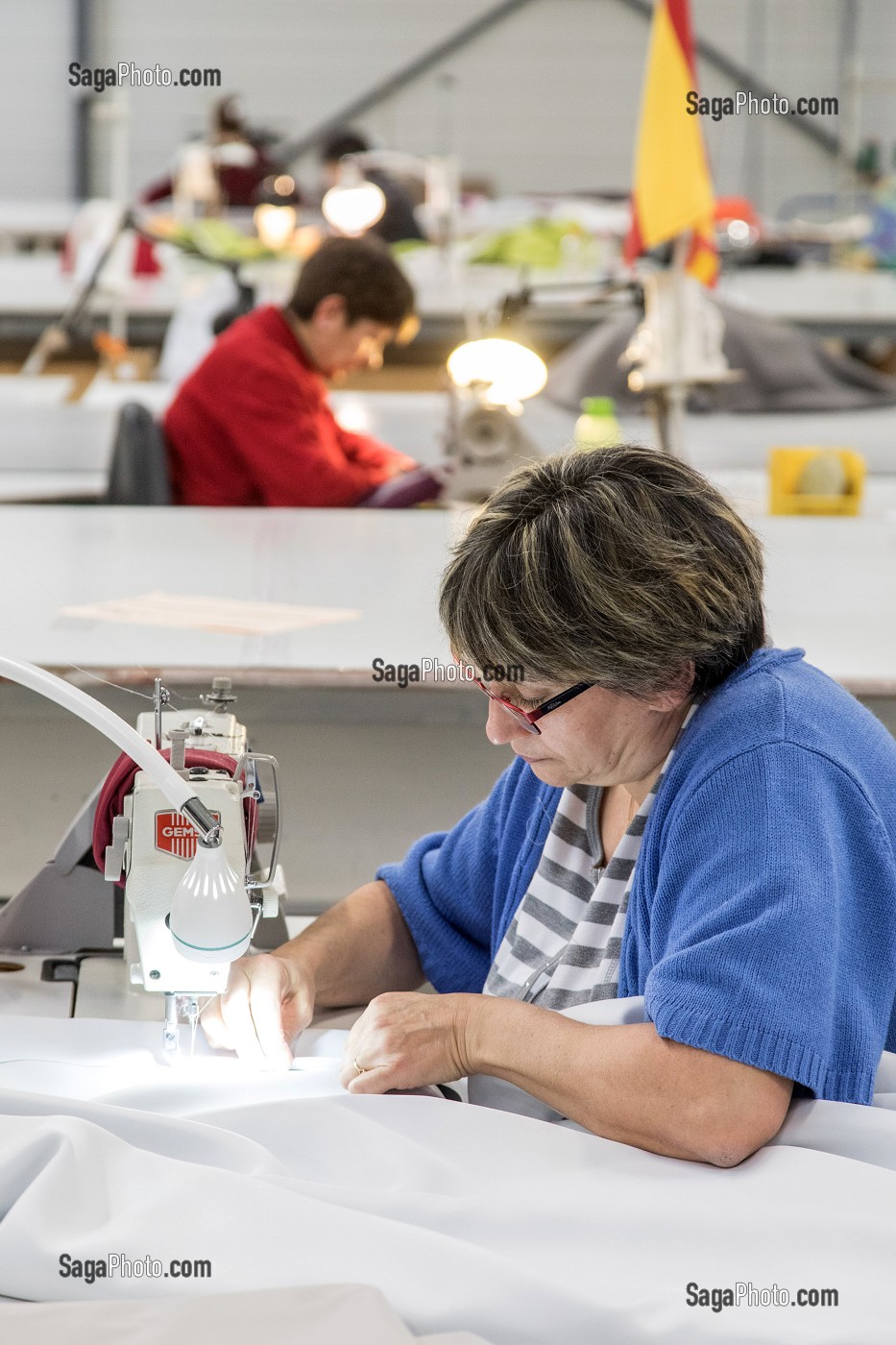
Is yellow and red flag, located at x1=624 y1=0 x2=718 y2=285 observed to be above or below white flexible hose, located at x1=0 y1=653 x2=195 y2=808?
above

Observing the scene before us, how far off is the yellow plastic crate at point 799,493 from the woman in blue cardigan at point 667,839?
79.4 inches

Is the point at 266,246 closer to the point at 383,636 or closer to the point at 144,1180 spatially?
the point at 383,636

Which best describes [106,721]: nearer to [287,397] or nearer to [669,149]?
[669,149]

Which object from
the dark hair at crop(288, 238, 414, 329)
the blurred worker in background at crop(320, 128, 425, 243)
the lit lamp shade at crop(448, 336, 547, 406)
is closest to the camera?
the lit lamp shade at crop(448, 336, 547, 406)

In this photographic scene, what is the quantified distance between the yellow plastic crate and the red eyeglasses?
83.2 inches

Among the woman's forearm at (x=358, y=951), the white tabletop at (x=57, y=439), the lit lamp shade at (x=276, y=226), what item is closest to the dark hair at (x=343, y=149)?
the lit lamp shade at (x=276, y=226)

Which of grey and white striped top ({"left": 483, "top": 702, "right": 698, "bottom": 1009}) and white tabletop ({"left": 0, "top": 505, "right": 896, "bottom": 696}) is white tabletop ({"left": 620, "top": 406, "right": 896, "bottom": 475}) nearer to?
white tabletop ({"left": 0, "top": 505, "right": 896, "bottom": 696})

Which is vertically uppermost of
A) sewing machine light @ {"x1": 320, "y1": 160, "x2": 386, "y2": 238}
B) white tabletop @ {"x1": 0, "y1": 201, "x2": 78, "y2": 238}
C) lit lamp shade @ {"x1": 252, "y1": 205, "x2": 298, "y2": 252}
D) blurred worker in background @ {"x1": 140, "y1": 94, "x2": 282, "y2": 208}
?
blurred worker in background @ {"x1": 140, "y1": 94, "x2": 282, "y2": 208}

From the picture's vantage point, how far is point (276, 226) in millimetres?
6008

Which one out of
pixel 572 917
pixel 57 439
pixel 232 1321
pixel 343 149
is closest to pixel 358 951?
pixel 572 917

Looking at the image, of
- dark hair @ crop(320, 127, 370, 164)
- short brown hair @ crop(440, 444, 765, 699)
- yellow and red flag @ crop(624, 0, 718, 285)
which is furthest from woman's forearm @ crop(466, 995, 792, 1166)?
dark hair @ crop(320, 127, 370, 164)

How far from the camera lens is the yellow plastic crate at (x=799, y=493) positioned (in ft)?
10.5

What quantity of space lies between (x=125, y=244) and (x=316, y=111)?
8.16 meters

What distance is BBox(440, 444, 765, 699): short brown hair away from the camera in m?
1.13
